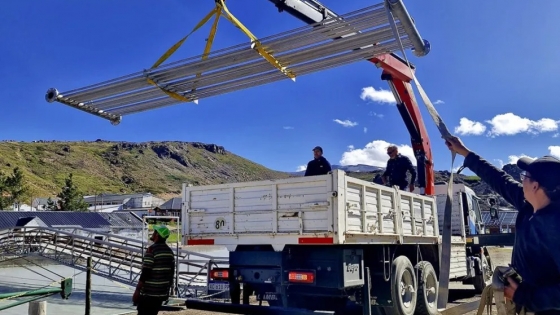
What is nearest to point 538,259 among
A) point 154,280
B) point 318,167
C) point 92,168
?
point 154,280

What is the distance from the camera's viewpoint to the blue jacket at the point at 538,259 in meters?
2.36

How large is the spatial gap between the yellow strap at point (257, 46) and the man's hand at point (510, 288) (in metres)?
4.89

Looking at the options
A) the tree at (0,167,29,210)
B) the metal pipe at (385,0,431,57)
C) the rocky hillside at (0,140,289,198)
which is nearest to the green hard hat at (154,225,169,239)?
the metal pipe at (385,0,431,57)

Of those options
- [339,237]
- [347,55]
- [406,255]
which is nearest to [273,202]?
[339,237]

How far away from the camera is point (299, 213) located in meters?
6.86

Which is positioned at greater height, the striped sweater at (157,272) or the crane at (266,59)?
the crane at (266,59)

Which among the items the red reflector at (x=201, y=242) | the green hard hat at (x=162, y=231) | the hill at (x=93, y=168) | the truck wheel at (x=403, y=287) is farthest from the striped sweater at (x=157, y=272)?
the hill at (x=93, y=168)

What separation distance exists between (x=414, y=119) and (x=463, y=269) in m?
3.73

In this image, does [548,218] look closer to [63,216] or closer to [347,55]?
[347,55]

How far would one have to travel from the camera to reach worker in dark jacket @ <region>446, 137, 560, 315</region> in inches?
93.5

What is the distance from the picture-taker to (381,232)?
24.5 feet

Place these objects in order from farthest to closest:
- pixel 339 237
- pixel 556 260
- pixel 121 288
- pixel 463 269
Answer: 1. pixel 121 288
2. pixel 463 269
3. pixel 339 237
4. pixel 556 260

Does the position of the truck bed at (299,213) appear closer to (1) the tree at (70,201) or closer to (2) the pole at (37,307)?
(2) the pole at (37,307)

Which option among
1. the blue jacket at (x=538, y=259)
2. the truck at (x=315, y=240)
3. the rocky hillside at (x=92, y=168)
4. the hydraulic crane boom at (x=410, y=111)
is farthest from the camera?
the rocky hillside at (x=92, y=168)
